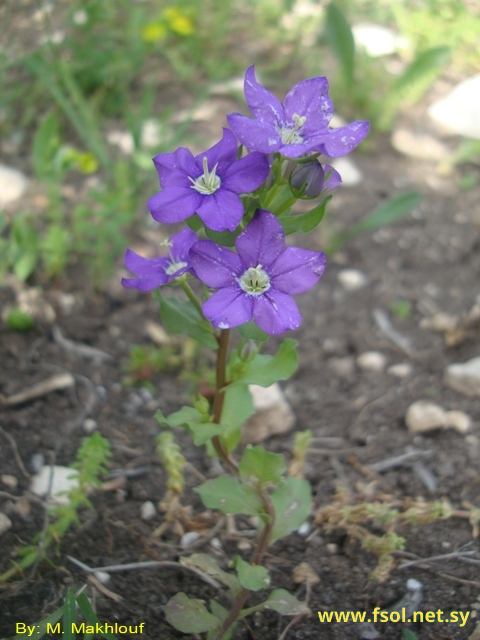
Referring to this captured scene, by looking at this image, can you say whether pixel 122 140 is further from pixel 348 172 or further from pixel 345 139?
pixel 345 139

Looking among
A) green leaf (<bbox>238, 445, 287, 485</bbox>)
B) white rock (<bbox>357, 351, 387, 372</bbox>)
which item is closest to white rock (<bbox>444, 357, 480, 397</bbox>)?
white rock (<bbox>357, 351, 387, 372</bbox>)

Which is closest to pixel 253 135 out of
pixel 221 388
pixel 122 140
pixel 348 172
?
pixel 221 388

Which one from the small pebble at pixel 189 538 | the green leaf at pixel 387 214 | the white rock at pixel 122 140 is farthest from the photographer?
the white rock at pixel 122 140

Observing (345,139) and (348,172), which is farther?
(348,172)

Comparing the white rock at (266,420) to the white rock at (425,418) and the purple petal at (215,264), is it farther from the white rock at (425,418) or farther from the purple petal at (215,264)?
the purple petal at (215,264)

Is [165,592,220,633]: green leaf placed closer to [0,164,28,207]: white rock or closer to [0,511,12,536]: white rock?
[0,511,12,536]: white rock

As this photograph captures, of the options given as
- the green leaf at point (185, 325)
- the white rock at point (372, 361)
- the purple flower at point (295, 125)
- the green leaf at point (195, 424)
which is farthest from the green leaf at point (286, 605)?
the white rock at point (372, 361)
